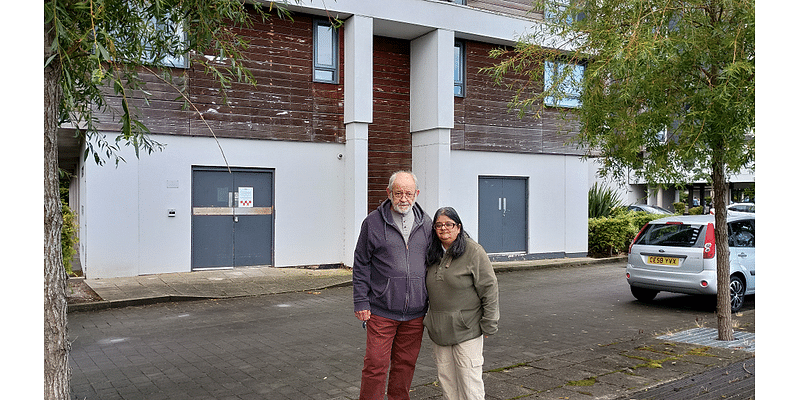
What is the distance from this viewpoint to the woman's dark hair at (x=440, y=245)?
428 centimetres

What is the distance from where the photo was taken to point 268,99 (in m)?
13.7

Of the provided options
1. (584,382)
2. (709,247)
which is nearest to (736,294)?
(709,247)

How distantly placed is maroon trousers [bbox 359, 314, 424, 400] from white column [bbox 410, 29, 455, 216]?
1076cm

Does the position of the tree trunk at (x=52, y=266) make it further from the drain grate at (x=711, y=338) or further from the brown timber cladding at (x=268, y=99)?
the brown timber cladding at (x=268, y=99)

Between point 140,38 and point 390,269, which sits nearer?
point 390,269

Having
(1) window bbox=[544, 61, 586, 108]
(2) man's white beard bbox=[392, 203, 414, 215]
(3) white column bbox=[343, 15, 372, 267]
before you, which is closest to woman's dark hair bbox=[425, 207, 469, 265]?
(2) man's white beard bbox=[392, 203, 414, 215]

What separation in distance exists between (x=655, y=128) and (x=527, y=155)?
10253mm

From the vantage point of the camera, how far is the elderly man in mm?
4355

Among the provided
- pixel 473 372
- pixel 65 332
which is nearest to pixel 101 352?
pixel 65 332

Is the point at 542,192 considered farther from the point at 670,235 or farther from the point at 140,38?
the point at 140,38

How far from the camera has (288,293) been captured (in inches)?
450

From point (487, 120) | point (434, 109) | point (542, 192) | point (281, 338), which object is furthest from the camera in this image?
point (542, 192)

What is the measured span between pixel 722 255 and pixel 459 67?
9880 millimetres
